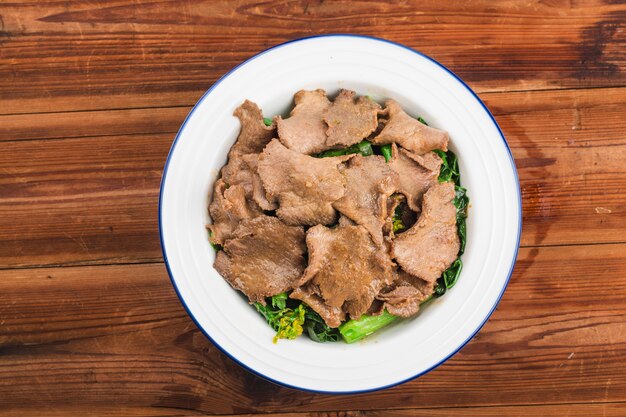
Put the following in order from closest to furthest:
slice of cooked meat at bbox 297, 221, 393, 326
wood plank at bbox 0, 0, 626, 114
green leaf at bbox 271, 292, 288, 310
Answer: slice of cooked meat at bbox 297, 221, 393, 326, green leaf at bbox 271, 292, 288, 310, wood plank at bbox 0, 0, 626, 114

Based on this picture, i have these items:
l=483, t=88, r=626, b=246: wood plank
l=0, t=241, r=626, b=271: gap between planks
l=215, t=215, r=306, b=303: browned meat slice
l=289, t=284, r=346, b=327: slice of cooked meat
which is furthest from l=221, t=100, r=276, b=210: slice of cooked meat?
l=483, t=88, r=626, b=246: wood plank

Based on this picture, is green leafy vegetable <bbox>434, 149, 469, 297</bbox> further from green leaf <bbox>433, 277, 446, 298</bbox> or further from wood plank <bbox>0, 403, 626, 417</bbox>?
wood plank <bbox>0, 403, 626, 417</bbox>

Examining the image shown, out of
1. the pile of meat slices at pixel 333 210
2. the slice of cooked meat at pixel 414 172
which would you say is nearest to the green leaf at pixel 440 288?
the pile of meat slices at pixel 333 210

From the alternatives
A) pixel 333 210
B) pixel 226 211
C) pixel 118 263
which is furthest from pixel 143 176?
pixel 333 210

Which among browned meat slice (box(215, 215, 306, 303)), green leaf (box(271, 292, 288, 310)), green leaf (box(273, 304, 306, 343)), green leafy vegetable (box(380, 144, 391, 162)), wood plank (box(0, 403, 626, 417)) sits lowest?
wood plank (box(0, 403, 626, 417))

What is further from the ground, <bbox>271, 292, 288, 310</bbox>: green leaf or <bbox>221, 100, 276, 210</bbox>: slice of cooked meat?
<bbox>221, 100, 276, 210</bbox>: slice of cooked meat

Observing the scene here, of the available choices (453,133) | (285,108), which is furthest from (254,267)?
(453,133)

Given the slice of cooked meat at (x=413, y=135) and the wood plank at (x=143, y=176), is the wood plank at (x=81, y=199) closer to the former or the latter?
the wood plank at (x=143, y=176)

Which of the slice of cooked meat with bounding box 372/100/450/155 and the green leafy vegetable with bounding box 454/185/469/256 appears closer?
the slice of cooked meat with bounding box 372/100/450/155
